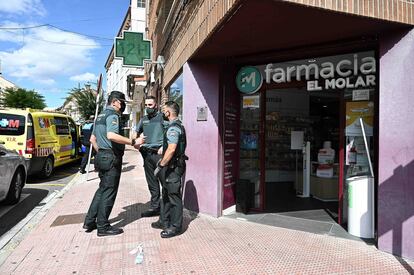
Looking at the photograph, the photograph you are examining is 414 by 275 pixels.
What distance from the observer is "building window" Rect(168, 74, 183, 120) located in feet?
26.4

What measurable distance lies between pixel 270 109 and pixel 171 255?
5.15 meters

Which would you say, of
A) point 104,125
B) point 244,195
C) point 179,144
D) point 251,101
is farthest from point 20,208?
point 251,101

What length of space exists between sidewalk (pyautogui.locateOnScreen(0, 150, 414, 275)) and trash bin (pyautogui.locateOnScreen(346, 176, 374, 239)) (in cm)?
27

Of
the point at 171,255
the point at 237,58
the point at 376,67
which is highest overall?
the point at 237,58

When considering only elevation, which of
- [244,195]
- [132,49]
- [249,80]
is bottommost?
[244,195]

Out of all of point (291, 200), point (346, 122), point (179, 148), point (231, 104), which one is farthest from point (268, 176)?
point (179, 148)

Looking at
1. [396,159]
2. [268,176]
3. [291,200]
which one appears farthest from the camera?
[268,176]

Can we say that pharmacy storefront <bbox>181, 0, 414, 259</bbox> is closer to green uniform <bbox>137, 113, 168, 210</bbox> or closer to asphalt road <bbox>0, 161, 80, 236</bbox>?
green uniform <bbox>137, 113, 168, 210</bbox>

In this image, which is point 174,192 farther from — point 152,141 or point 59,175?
point 59,175

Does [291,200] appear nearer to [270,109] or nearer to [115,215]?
[270,109]

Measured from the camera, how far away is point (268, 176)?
948 centimetres

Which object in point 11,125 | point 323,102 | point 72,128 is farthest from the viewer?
point 72,128

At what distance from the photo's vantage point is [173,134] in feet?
16.2

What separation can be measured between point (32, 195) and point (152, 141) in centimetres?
424
